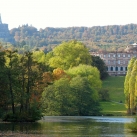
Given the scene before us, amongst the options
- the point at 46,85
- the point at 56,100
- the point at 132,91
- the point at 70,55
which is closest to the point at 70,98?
the point at 56,100

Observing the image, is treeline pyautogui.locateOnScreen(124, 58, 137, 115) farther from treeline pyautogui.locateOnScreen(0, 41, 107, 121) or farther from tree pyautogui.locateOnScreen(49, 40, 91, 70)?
tree pyautogui.locateOnScreen(49, 40, 91, 70)

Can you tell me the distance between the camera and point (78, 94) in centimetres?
9081

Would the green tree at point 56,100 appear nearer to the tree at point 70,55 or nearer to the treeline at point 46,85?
the treeline at point 46,85

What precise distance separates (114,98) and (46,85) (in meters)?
32.2

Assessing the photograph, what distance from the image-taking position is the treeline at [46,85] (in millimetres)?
61844

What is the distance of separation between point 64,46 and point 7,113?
229 ft

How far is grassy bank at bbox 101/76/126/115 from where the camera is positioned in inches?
3851

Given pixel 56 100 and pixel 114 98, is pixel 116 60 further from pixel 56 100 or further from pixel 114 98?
pixel 56 100

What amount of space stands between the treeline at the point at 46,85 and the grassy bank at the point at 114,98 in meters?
3.16

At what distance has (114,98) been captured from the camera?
4737 inches

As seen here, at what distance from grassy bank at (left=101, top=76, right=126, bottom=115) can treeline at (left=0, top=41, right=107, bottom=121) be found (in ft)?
10.4

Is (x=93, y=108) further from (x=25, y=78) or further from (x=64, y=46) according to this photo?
(x=64, y=46)

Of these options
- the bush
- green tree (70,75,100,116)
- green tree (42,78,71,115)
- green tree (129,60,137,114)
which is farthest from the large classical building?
green tree (42,78,71,115)

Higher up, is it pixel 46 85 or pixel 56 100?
pixel 46 85
